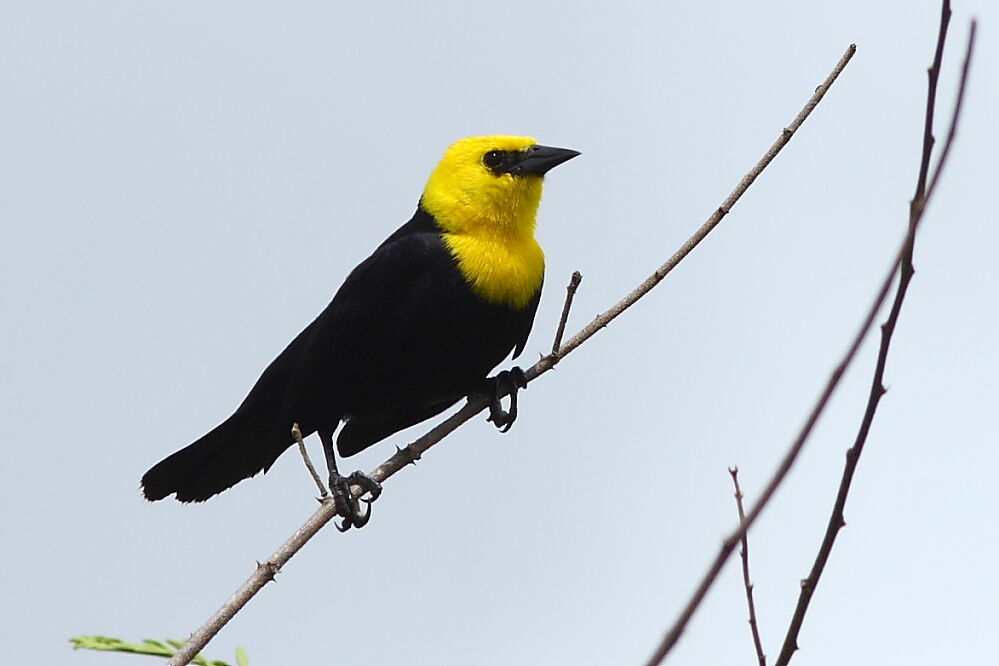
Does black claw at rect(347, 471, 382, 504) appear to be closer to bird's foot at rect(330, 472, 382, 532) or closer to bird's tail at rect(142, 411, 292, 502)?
bird's foot at rect(330, 472, 382, 532)

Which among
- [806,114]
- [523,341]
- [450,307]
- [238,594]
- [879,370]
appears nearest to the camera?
[879,370]

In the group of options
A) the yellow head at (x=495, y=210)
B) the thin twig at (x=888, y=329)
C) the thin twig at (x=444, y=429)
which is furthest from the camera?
the yellow head at (x=495, y=210)

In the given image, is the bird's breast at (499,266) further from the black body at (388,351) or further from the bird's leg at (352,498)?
the bird's leg at (352,498)

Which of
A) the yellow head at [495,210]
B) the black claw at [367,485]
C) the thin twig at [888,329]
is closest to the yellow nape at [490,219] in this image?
the yellow head at [495,210]

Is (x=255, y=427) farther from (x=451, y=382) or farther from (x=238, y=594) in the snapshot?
(x=238, y=594)

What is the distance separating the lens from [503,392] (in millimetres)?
5504

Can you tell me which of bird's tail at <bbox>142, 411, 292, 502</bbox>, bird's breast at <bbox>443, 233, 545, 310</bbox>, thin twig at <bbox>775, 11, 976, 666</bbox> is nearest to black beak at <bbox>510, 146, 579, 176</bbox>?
bird's breast at <bbox>443, 233, 545, 310</bbox>

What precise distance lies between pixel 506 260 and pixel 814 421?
13.8 feet

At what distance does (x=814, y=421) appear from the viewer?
1.40m

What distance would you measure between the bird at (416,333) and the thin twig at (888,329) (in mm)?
3528

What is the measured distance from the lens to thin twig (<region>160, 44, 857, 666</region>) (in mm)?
2762

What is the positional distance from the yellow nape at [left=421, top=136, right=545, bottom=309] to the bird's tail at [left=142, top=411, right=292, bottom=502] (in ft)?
3.82

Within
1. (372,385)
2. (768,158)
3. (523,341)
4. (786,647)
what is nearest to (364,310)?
(372,385)

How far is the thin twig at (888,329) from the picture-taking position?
61.7 inches
